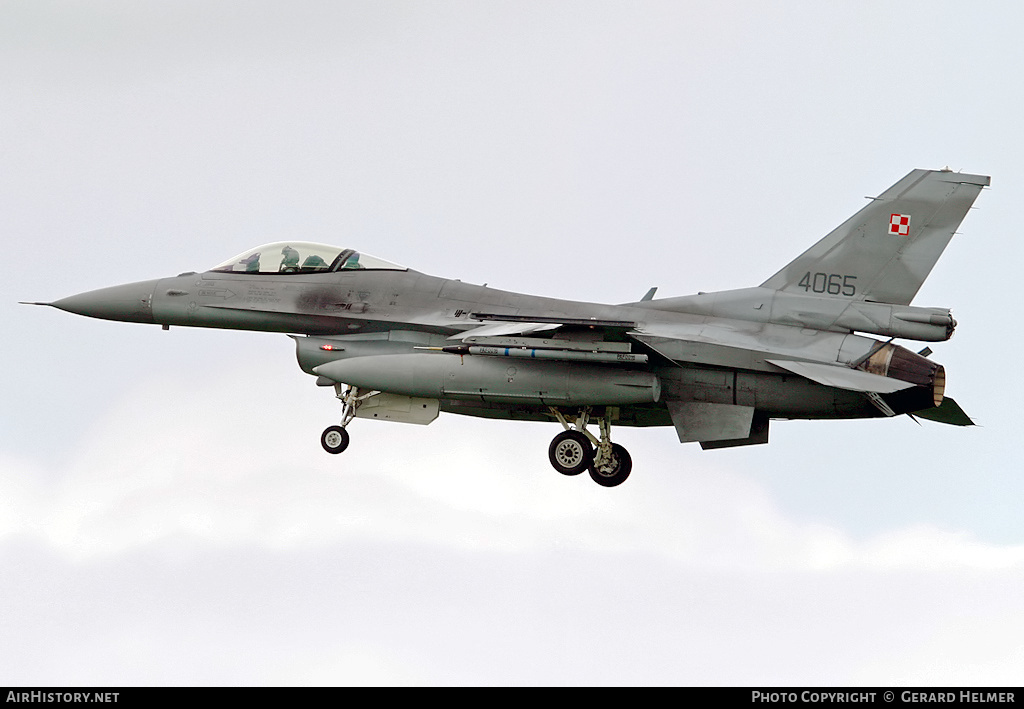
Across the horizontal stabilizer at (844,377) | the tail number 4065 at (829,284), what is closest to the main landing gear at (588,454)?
the horizontal stabilizer at (844,377)

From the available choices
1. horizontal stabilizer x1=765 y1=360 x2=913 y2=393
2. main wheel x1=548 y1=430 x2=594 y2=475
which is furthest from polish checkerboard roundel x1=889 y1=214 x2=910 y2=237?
main wheel x1=548 y1=430 x2=594 y2=475

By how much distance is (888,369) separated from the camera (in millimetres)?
20547

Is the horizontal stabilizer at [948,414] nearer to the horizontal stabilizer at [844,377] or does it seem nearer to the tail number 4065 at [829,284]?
the horizontal stabilizer at [844,377]

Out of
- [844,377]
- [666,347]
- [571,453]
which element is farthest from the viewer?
[571,453]

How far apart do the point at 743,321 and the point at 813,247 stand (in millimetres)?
1378

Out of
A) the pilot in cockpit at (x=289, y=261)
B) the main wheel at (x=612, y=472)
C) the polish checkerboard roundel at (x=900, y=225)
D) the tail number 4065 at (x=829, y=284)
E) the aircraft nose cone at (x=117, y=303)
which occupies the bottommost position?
the main wheel at (x=612, y=472)

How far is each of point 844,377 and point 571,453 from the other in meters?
3.81

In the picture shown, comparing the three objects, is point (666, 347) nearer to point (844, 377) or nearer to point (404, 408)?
point (844, 377)

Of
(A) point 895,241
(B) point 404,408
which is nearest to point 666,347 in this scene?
(A) point 895,241

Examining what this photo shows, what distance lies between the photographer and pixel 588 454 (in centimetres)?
2177

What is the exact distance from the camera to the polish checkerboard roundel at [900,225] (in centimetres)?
2139

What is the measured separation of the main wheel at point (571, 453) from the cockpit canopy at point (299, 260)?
3.42 m

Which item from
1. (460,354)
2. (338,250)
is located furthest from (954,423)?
(338,250)
